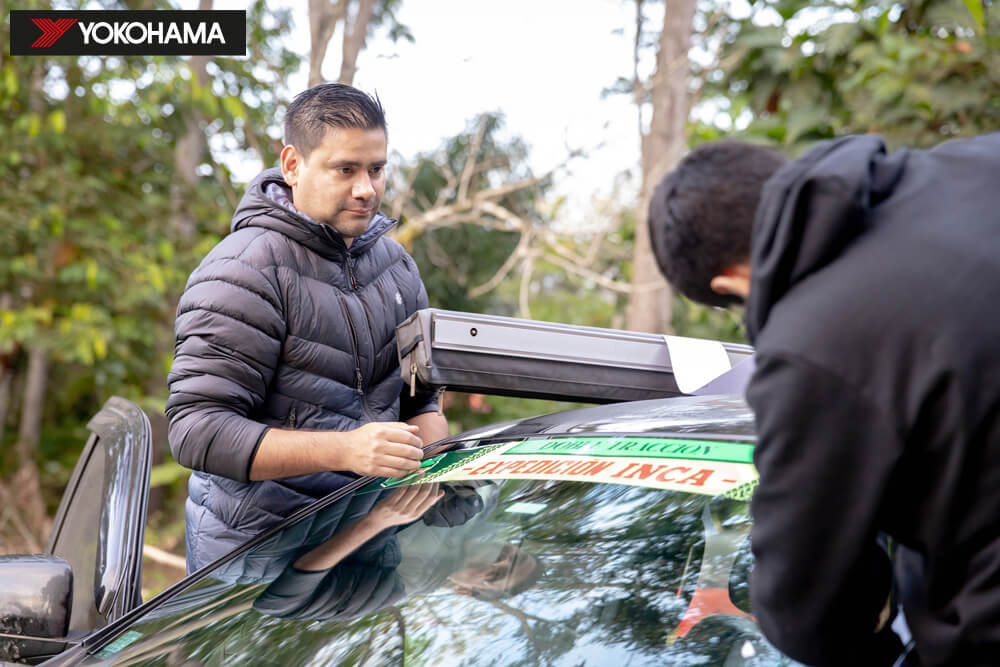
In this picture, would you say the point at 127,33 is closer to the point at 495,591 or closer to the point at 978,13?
the point at 495,591

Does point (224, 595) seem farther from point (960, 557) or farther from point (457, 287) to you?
point (457, 287)

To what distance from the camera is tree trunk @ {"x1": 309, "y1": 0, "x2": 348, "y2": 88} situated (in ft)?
18.9

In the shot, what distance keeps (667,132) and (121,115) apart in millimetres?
4529

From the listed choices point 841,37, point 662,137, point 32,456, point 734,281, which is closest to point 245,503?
point 734,281

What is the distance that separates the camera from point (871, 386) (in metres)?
0.95

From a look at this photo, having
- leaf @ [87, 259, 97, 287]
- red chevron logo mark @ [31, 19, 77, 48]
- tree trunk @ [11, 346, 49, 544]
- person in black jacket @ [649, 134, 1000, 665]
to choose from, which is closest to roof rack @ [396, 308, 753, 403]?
person in black jacket @ [649, 134, 1000, 665]

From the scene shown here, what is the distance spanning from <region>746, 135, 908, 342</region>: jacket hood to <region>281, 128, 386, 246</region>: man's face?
1521mm


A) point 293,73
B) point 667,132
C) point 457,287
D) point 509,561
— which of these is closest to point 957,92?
point 667,132

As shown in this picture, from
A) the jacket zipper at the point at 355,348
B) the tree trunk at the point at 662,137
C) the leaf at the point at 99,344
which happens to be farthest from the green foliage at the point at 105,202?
the jacket zipper at the point at 355,348

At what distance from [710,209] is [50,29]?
6.34m

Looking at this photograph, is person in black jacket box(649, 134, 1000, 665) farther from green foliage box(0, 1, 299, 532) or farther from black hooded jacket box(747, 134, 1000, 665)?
green foliage box(0, 1, 299, 532)

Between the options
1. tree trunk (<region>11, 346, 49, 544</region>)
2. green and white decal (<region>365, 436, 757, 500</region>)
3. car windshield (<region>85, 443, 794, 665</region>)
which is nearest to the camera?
car windshield (<region>85, 443, 794, 665</region>)

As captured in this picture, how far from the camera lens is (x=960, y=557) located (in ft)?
3.35

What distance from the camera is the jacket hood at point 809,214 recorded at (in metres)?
0.97
